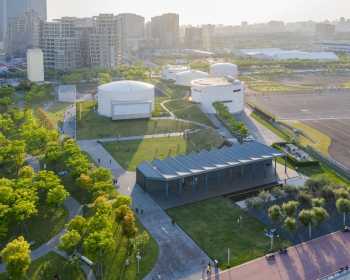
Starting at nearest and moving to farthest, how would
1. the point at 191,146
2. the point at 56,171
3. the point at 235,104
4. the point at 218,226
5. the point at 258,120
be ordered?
the point at 218,226
the point at 56,171
the point at 191,146
the point at 258,120
the point at 235,104

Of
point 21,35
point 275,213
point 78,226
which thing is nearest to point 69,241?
point 78,226

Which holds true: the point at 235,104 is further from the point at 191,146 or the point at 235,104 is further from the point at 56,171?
the point at 56,171

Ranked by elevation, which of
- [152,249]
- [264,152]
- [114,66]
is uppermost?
[114,66]

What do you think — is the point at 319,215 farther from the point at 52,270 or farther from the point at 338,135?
the point at 338,135

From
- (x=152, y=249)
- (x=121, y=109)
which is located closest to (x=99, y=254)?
(x=152, y=249)

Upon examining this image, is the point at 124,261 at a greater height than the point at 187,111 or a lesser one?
lesser

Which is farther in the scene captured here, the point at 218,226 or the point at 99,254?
the point at 218,226
